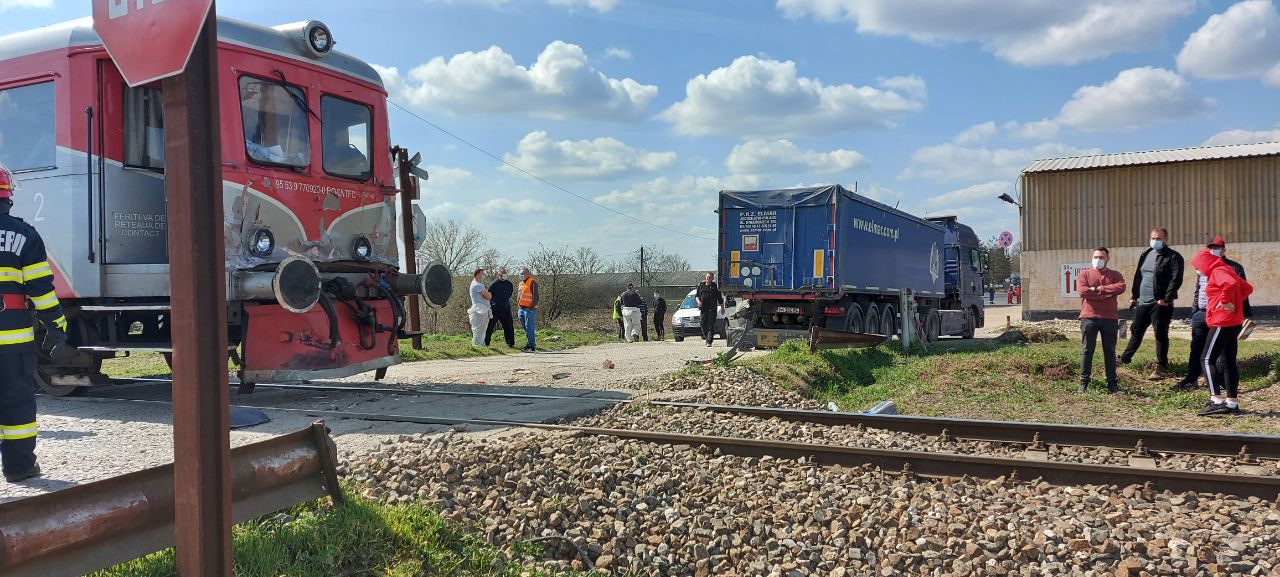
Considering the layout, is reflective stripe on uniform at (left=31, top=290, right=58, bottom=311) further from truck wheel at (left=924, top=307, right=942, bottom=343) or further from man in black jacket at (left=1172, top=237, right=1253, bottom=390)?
truck wheel at (left=924, top=307, right=942, bottom=343)

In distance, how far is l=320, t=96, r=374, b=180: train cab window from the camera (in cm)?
848

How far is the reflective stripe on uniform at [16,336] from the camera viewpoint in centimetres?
505

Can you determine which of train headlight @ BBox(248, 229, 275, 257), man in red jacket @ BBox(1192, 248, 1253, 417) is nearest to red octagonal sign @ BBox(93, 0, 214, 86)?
train headlight @ BBox(248, 229, 275, 257)

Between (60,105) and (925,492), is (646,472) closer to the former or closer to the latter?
(925,492)

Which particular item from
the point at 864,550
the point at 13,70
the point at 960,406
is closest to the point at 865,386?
the point at 960,406

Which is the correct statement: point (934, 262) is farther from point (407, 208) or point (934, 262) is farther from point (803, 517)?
point (803, 517)

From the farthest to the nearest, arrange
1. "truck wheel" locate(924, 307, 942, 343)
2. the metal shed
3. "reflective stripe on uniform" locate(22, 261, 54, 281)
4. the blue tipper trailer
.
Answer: the metal shed < "truck wheel" locate(924, 307, 942, 343) < the blue tipper trailer < "reflective stripe on uniform" locate(22, 261, 54, 281)

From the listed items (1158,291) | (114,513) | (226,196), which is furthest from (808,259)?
(114,513)

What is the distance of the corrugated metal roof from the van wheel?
8562 millimetres

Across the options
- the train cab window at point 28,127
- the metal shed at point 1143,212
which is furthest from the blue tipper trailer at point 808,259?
the train cab window at point 28,127

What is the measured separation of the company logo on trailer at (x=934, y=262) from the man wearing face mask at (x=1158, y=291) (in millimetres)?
9320

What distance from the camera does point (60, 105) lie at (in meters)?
7.52

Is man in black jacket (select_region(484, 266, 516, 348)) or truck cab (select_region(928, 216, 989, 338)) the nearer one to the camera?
man in black jacket (select_region(484, 266, 516, 348))

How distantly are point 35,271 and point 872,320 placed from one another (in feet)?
44.8
